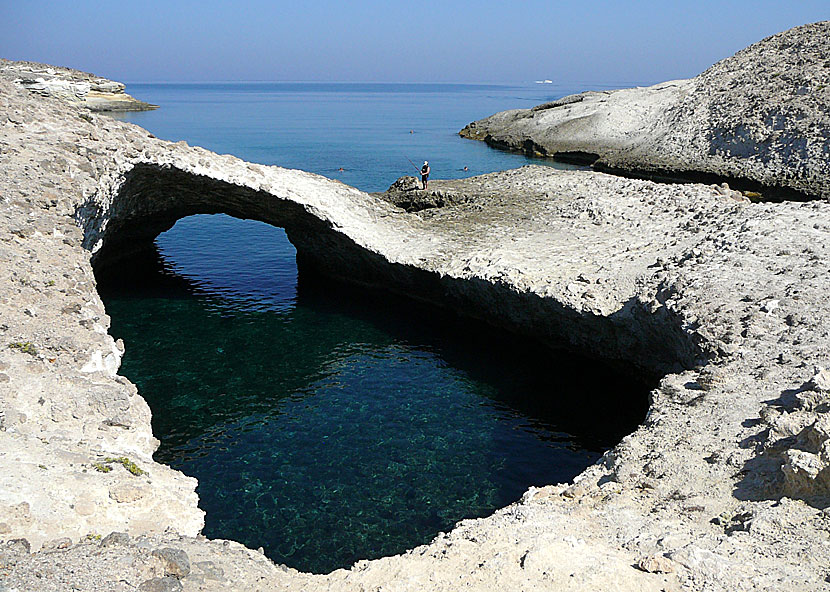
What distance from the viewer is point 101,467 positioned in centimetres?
1251

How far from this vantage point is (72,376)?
15.1 m

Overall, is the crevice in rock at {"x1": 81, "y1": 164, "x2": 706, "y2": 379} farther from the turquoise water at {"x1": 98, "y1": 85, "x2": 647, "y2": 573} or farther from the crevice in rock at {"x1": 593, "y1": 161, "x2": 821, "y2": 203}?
the crevice in rock at {"x1": 593, "y1": 161, "x2": 821, "y2": 203}

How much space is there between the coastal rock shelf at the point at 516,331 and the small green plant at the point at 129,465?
0.18ft

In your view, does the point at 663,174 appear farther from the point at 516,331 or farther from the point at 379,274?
the point at 516,331

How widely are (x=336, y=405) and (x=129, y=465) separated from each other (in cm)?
1028

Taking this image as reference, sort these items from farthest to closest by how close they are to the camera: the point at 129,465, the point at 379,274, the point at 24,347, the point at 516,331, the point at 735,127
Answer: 1. the point at 735,127
2. the point at 379,274
3. the point at 516,331
4. the point at 24,347
5. the point at 129,465

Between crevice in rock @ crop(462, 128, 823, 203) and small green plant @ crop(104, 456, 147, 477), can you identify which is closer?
small green plant @ crop(104, 456, 147, 477)

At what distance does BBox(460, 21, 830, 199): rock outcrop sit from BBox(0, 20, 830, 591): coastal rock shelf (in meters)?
27.2

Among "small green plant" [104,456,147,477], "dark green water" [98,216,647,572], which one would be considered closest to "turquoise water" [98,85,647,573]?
"dark green water" [98,216,647,572]

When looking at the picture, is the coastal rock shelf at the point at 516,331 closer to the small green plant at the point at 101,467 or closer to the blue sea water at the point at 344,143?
the small green plant at the point at 101,467

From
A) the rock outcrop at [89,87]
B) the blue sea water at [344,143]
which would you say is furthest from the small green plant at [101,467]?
the rock outcrop at [89,87]

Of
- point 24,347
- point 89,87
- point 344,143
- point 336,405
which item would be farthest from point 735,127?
point 89,87

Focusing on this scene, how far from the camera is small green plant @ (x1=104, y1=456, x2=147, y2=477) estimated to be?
12858 mm

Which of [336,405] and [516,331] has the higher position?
[516,331]
